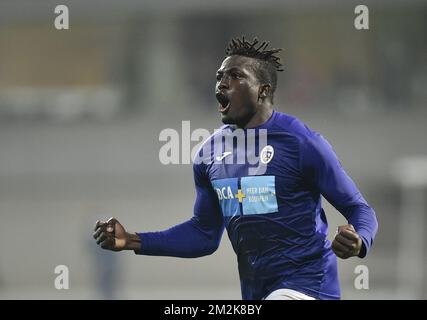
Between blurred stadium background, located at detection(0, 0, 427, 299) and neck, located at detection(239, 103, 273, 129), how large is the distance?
39.3ft

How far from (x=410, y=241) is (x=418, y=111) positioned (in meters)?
3.55

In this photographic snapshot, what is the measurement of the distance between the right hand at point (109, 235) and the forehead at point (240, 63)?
105 cm

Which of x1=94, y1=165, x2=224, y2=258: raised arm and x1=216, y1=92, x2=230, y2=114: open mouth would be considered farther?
x1=94, y1=165, x2=224, y2=258: raised arm

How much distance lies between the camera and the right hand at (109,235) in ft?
17.3

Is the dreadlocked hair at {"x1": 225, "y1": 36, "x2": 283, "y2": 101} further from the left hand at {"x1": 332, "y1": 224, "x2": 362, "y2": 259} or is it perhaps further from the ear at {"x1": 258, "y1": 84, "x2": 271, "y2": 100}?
the left hand at {"x1": 332, "y1": 224, "x2": 362, "y2": 259}

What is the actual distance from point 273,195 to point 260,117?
1.46ft

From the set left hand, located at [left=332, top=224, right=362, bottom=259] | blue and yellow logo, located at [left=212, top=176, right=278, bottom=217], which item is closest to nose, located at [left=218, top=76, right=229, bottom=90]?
blue and yellow logo, located at [left=212, top=176, right=278, bottom=217]

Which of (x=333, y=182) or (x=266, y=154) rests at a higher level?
(x=266, y=154)

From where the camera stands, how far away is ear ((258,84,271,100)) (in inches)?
211

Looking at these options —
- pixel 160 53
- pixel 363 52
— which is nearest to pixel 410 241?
pixel 363 52

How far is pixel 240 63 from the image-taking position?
17.5 feet

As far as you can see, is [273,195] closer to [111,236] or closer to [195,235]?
[195,235]

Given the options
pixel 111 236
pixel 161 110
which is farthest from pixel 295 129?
pixel 161 110
